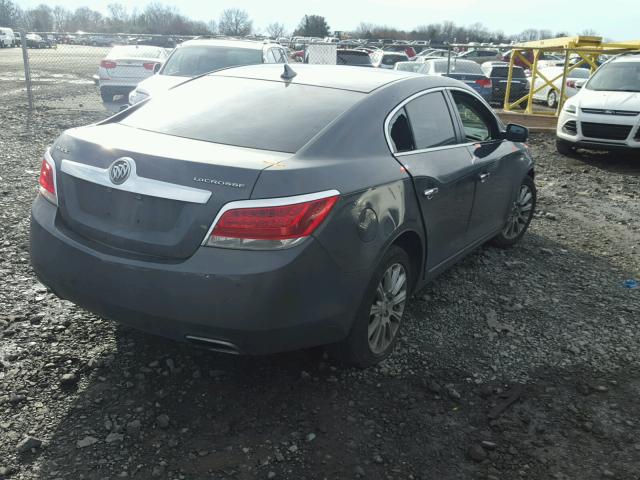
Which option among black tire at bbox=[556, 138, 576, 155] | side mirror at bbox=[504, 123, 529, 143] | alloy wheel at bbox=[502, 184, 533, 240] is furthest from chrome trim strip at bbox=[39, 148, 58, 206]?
black tire at bbox=[556, 138, 576, 155]

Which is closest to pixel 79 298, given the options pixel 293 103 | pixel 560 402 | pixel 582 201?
pixel 293 103

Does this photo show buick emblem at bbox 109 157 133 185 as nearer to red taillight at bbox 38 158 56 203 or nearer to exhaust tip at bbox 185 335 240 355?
red taillight at bbox 38 158 56 203

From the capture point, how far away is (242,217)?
276cm

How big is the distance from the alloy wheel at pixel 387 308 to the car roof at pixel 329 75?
3.59 feet

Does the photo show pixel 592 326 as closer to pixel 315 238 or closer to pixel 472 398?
pixel 472 398

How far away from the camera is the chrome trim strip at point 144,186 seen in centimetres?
281

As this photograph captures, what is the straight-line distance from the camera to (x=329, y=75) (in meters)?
4.07

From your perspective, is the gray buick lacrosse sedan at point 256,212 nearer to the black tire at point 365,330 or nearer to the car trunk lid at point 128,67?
the black tire at point 365,330

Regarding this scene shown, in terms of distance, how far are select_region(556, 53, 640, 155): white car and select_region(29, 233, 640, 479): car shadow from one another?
691 centimetres

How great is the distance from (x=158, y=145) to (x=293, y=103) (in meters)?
0.87

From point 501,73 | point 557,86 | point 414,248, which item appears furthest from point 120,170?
point 501,73

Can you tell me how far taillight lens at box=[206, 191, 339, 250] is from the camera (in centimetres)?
277

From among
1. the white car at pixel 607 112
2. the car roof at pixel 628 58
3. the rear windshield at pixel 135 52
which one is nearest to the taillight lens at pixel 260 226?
the white car at pixel 607 112

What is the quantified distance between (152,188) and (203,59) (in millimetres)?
8584
